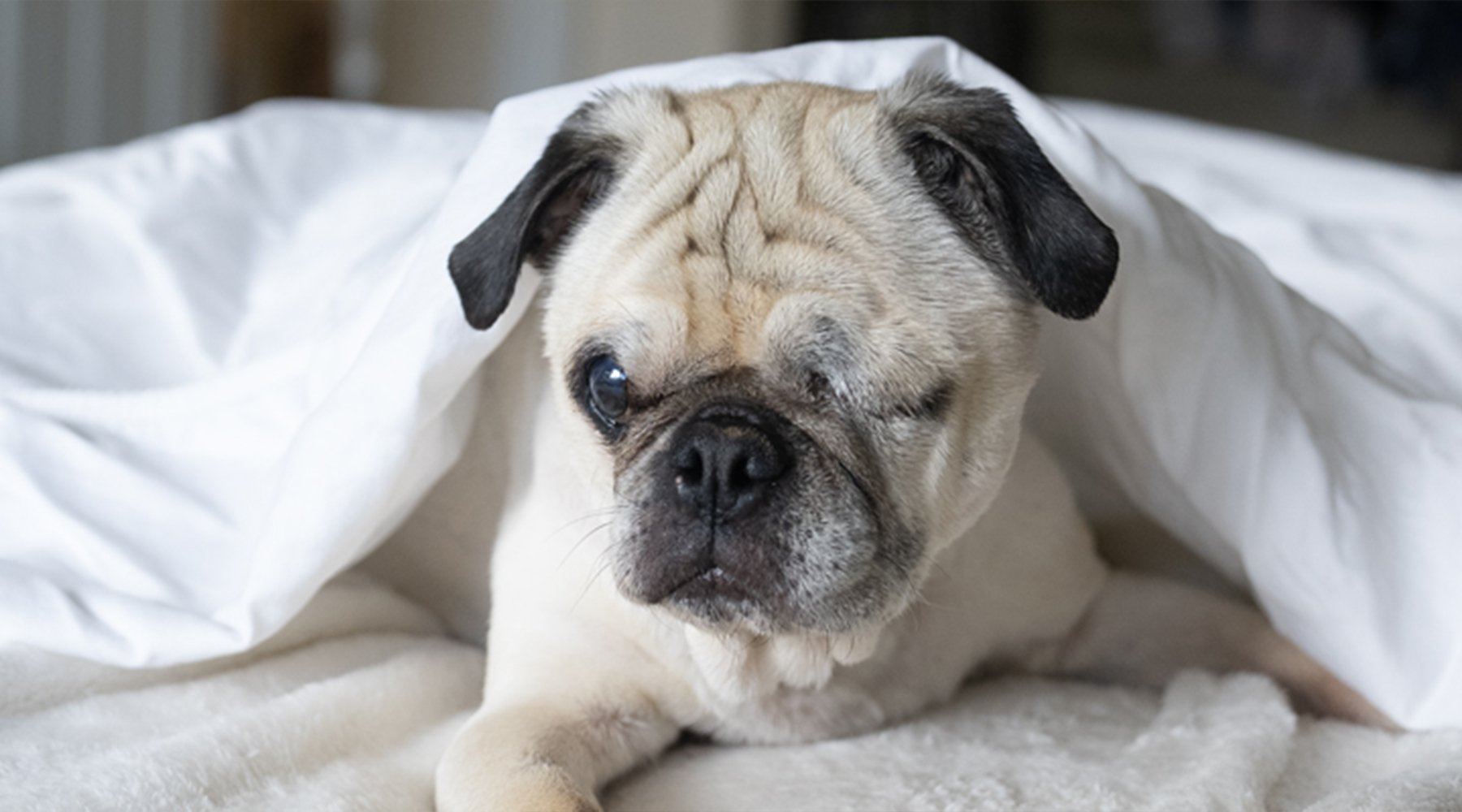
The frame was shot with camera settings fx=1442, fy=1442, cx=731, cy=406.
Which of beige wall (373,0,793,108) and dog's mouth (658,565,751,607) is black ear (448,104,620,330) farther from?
beige wall (373,0,793,108)

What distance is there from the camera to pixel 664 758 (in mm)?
1442

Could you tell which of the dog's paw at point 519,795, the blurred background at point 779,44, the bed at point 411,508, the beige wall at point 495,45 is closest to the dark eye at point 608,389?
the bed at point 411,508

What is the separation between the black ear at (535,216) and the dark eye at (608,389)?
105 millimetres

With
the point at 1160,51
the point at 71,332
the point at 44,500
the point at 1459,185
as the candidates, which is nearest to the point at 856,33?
Result: the point at 1160,51

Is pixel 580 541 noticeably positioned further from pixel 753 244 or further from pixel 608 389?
pixel 753 244

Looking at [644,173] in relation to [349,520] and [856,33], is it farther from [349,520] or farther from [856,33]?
[856,33]

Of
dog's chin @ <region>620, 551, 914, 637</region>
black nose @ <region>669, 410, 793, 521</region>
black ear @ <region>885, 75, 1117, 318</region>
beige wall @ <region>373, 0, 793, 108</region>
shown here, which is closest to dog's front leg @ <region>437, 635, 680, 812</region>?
dog's chin @ <region>620, 551, 914, 637</region>

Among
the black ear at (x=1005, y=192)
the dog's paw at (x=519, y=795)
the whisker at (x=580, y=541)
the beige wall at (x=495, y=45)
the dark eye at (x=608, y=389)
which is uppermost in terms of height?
the black ear at (x=1005, y=192)

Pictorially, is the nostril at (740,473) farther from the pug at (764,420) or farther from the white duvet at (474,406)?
the white duvet at (474,406)

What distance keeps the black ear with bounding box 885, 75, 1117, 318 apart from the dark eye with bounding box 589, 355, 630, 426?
34 cm

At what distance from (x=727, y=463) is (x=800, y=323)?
141 millimetres

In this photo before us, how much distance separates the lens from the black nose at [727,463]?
1.19m

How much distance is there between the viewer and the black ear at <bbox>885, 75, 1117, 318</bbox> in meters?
1.23

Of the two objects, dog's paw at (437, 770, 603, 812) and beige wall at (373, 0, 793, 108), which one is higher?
dog's paw at (437, 770, 603, 812)
